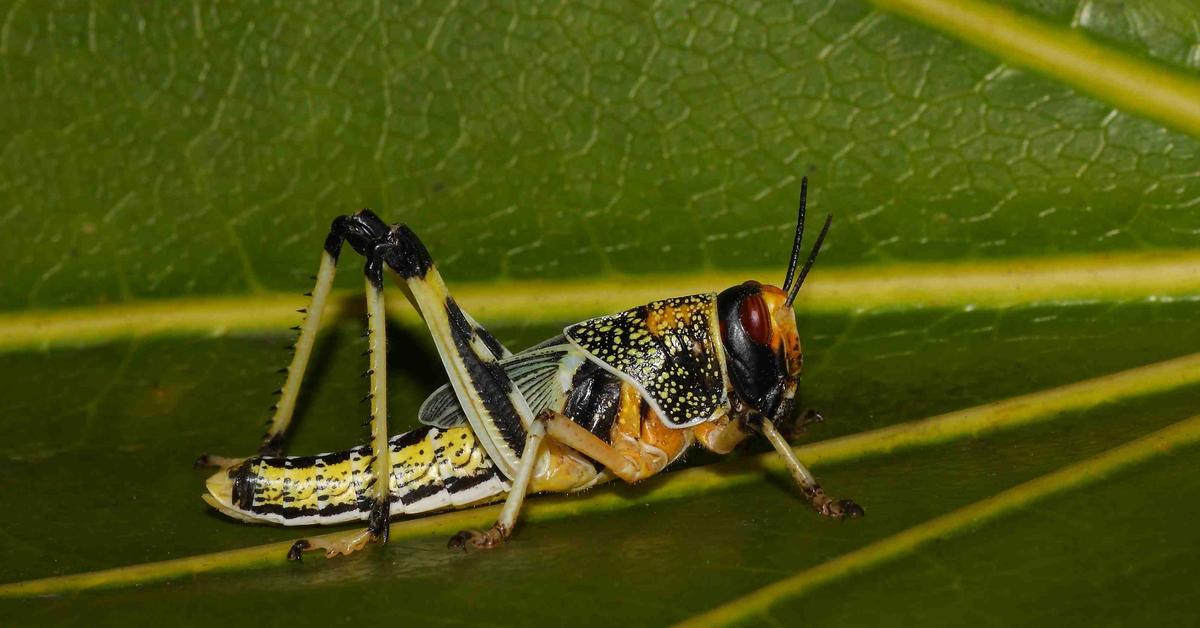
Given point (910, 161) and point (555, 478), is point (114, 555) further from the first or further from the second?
point (910, 161)

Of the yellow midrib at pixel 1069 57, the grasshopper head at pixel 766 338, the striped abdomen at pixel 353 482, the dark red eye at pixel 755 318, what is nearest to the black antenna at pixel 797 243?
the grasshopper head at pixel 766 338

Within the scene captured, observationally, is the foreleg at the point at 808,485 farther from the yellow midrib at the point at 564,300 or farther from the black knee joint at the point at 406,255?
the black knee joint at the point at 406,255

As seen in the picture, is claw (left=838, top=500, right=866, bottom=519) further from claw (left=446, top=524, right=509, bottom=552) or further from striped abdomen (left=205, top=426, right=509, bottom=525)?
striped abdomen (left=205, top=426, right=509, bottom=525)

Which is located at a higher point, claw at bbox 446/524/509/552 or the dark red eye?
the dark red eye

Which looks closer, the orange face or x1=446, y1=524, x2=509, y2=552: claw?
x1=446, y1=524, x2=509, y2=552: claw

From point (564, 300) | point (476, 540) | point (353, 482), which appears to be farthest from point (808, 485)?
point (353, 482)

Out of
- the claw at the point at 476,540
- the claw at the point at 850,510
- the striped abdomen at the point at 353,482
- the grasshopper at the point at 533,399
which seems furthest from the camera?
the grasshopper at the point at 533,399

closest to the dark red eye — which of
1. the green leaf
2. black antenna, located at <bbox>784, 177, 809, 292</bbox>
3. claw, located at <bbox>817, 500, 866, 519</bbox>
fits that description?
black antenna, located at <bbox>784, 177, 809, 292</bbox>
